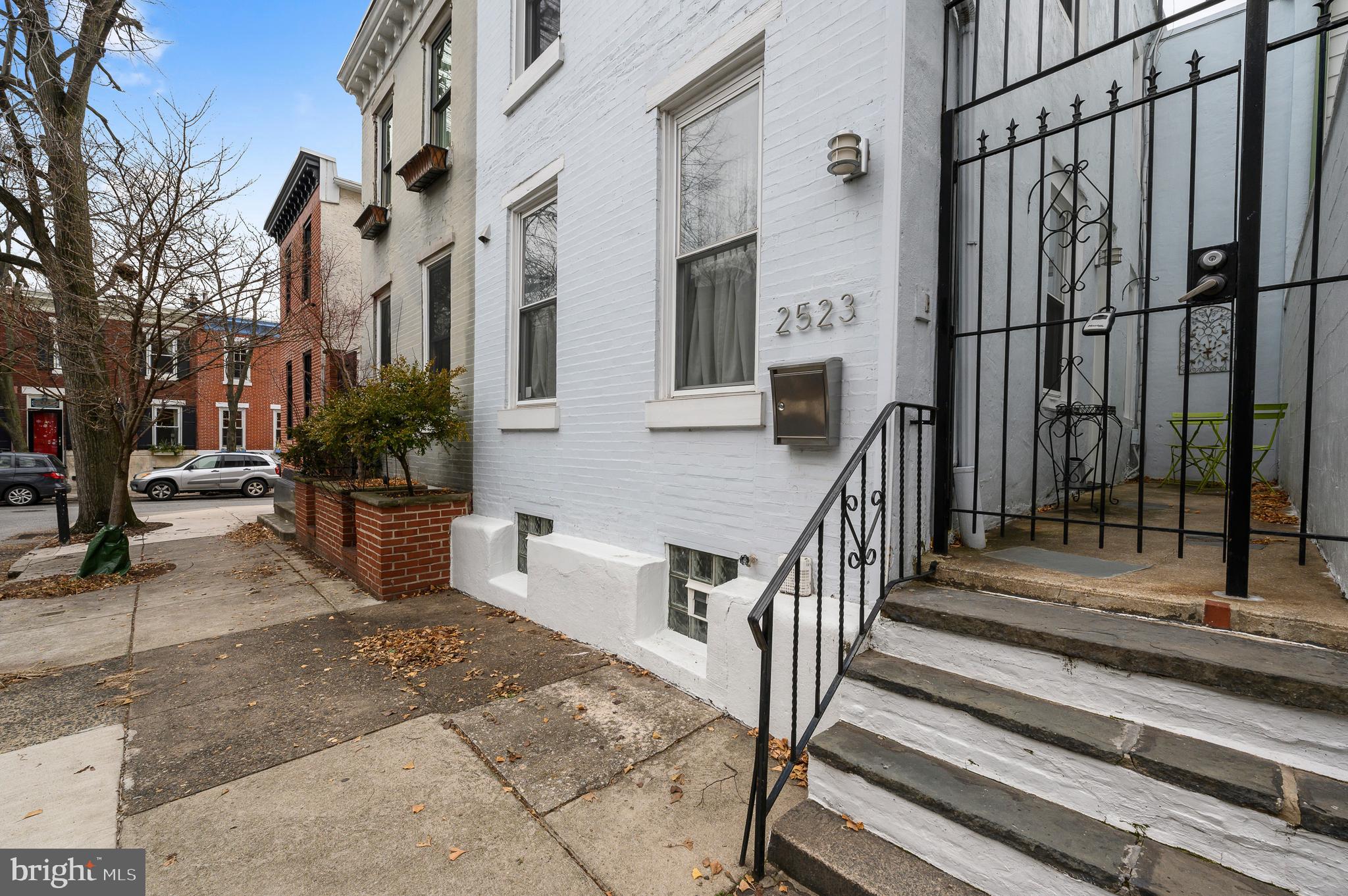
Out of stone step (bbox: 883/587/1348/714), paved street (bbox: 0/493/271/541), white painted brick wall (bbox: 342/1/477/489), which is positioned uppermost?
white painted brick wall (bbox: 342/1/477/489)

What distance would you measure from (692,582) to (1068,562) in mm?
1991

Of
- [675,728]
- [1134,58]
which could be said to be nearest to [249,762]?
[675,728]

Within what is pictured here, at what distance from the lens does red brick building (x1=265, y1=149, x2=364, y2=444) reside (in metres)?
10.4

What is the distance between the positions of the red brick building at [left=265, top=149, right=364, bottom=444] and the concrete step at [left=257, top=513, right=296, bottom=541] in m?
1.96

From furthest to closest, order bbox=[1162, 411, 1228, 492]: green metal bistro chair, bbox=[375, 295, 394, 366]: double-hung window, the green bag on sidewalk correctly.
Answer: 1. bbox=[375, 295, 394, 366]: double-hung window
2. the green bag on sidewalk
3. bbox=[1162, 411, 1228, 492]: green metal bistro chair

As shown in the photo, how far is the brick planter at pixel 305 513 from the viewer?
8250 mm

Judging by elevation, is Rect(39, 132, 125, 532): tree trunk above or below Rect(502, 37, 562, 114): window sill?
below

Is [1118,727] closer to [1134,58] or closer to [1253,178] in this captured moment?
[1253,178]

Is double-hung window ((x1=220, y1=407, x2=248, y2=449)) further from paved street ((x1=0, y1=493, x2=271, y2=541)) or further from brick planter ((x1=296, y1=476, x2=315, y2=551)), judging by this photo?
brick planter ((x1=296, y1=476, x2=315, y2=551))

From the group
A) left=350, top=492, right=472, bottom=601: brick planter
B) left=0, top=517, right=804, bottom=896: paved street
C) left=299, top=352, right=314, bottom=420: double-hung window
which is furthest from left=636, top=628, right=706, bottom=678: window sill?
left=299, top=352, right=314, bottom=420: double-hung window

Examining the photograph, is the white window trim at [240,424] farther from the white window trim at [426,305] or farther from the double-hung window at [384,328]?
the white window trim at [426,305]

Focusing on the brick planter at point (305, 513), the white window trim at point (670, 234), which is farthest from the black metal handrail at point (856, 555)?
the brick planter at point (305, 513)

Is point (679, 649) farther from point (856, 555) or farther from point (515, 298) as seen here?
point (515, 298)

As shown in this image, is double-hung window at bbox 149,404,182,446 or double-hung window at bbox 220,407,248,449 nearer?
double-hung window at bbox 149,404,182,446
